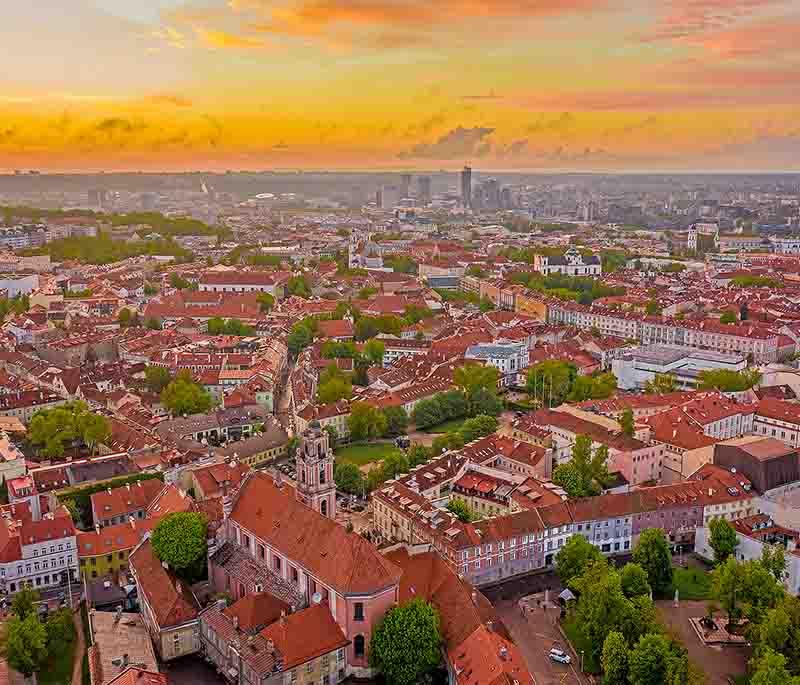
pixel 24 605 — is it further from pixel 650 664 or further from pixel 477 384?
pixel 477 384

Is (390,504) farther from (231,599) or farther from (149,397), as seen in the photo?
Result: (149,397)

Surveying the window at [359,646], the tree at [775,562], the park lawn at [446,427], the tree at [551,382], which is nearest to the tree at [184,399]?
the park lawn at [446,427]

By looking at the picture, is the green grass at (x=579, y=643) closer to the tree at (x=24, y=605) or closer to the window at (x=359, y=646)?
the window at (x=359, y=646)

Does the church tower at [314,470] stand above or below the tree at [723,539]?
A: above

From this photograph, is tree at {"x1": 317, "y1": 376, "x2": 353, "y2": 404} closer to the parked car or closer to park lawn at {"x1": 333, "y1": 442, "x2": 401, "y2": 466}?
park lawn at {"x1": 333, "y1": 442, "x2": 401, "y2": 466}

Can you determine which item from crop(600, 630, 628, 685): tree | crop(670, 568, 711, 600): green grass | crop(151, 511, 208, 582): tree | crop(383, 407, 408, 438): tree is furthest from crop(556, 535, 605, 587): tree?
crop(383, 407, 408, 438): tree
